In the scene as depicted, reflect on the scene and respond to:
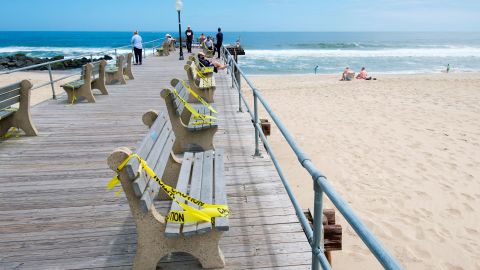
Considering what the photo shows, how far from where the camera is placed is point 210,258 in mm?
2678

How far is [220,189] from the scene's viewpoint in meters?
2.99

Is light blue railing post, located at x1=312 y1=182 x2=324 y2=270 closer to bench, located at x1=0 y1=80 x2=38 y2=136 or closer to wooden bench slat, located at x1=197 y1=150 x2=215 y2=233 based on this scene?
wooden bench slat, located at x1=197 y1=150 x2=215 y2=233

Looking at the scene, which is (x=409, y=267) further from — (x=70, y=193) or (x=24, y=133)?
(x=24, y=133)

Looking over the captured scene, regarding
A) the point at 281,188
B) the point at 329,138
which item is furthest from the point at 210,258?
the point at 329,138

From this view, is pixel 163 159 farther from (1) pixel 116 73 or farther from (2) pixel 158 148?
(1) pixel 116 73

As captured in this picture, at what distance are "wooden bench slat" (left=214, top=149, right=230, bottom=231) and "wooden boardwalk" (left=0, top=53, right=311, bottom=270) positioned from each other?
0.46m

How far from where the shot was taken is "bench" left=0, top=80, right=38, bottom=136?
564 centimetres

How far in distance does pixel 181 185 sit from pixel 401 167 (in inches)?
262

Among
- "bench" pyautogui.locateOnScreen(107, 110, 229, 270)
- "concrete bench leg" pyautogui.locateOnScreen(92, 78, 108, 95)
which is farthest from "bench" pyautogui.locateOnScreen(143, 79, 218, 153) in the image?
"concrete bench leg" pyautogui.locateOnScreen(92, 78, 108, 95)

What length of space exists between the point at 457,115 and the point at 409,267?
34.5ft

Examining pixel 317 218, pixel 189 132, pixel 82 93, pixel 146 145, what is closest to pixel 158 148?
pixel 146 145

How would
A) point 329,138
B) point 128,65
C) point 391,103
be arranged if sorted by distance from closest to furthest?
point 329,138, point 128,65, point 391,103

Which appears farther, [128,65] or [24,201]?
[128,65]

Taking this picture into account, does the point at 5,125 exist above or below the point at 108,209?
above
